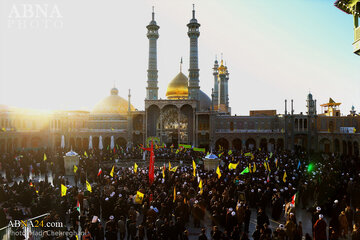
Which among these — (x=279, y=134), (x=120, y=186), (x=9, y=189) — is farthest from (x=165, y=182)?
(x=279, y=134)

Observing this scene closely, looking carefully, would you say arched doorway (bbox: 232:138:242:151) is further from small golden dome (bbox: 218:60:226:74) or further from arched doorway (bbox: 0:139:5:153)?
arched doorway (bbox: 0:139:5:153)

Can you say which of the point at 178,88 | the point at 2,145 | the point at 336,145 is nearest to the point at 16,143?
the point at 2,145

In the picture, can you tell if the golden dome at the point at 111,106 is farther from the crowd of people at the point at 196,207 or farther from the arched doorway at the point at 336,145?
the crowd of people at the point at 196,207

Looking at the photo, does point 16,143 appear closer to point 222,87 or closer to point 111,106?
point 111,106

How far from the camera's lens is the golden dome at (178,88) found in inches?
1976

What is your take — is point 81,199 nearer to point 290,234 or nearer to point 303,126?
point 290,234

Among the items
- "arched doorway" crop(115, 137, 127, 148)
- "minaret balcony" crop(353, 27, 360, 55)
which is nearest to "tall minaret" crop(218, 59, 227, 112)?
"arched doorway" crop(115, 137, 127, 148)

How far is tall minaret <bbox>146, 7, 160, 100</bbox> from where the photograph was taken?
4738cm

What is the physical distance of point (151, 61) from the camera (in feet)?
157

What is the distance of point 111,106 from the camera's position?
5728cm

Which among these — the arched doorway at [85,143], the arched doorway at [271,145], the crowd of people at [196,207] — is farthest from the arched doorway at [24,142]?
the arched doorway at [271,145]

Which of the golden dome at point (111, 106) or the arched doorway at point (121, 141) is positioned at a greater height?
the golden dome at point (111, 106)

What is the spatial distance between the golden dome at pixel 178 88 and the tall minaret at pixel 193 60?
3.12 m

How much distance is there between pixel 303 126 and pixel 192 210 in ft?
118
